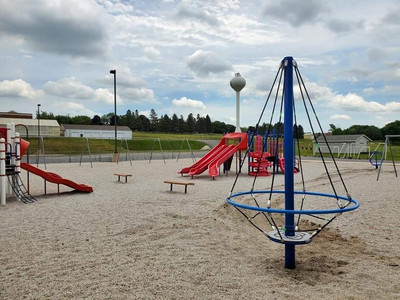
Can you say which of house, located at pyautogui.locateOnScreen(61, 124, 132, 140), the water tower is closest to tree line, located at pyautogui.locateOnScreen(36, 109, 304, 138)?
house, located at pyautogui.locateOnScreen(61, 124, 132, 140)

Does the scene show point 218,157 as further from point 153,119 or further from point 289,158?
point 153,119

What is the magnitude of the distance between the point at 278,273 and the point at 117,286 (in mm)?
2009

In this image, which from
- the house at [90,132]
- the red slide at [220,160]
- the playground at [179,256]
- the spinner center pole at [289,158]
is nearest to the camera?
the playground at [179,256]

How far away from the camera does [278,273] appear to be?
171 inches

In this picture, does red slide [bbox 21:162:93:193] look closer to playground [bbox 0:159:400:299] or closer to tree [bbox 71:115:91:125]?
playground [bbox 0:159:400:299]

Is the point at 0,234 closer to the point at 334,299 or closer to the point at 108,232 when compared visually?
the point at 108,232

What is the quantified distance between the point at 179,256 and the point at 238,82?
45.7 ft

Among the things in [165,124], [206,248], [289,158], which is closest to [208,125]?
[165,124]

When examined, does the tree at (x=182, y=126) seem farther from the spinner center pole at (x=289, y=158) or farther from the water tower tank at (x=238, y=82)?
the spinner center pole at (x=289, y=158)

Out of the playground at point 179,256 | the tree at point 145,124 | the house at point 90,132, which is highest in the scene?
the tree at point 145,124

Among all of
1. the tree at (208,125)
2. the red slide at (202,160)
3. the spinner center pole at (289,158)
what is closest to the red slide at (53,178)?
the red slide at (202,160)

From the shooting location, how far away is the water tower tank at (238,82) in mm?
17594

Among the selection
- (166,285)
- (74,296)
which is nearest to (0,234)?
(74,296)

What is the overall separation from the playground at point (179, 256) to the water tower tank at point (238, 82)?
10463 mm
